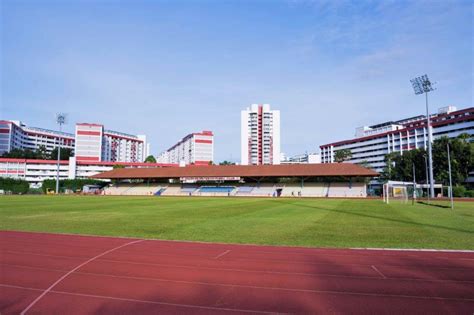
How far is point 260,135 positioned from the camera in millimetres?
139625

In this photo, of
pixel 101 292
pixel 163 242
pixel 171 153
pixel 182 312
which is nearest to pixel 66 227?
pixel 163 242

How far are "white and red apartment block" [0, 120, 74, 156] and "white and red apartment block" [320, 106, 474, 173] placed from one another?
4383 inches

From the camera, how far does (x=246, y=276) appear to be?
6785 mm

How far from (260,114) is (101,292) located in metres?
137

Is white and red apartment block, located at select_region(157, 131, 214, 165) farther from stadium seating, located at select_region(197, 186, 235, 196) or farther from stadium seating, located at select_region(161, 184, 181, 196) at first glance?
stadium seating, located at select_region(197, 186, 235, 196)

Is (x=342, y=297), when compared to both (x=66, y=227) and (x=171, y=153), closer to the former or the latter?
(x=66, y=227)

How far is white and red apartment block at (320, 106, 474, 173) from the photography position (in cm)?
9144

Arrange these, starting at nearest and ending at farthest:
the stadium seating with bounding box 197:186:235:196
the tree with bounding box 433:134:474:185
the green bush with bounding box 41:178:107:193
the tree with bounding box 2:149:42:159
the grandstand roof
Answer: the grandstand roof → the tree with bounding box 433:134:474:185 → the stadium seating with bounding box 197:186:235:196 → the green bush with bounding box 41:178:107:193 → the tree with bounding box 2:149:42:159

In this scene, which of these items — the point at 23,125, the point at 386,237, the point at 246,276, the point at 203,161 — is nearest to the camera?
the point at 246,276

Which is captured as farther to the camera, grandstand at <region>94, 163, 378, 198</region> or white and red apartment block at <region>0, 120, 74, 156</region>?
white and red apartment block at <region>0, 120, 74, 156</region>

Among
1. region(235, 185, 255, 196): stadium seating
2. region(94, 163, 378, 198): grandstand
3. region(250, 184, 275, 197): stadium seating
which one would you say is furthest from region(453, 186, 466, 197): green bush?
region(235, 185, 255, 196): stadium seating

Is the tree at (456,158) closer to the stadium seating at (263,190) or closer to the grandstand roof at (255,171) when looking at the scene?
the grandstand roof at (255,171)

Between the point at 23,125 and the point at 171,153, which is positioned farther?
the point at 171,153

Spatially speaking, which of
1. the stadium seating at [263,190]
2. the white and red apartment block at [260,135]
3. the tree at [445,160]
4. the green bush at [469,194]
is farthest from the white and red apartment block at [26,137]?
the green bush at [469,194]
